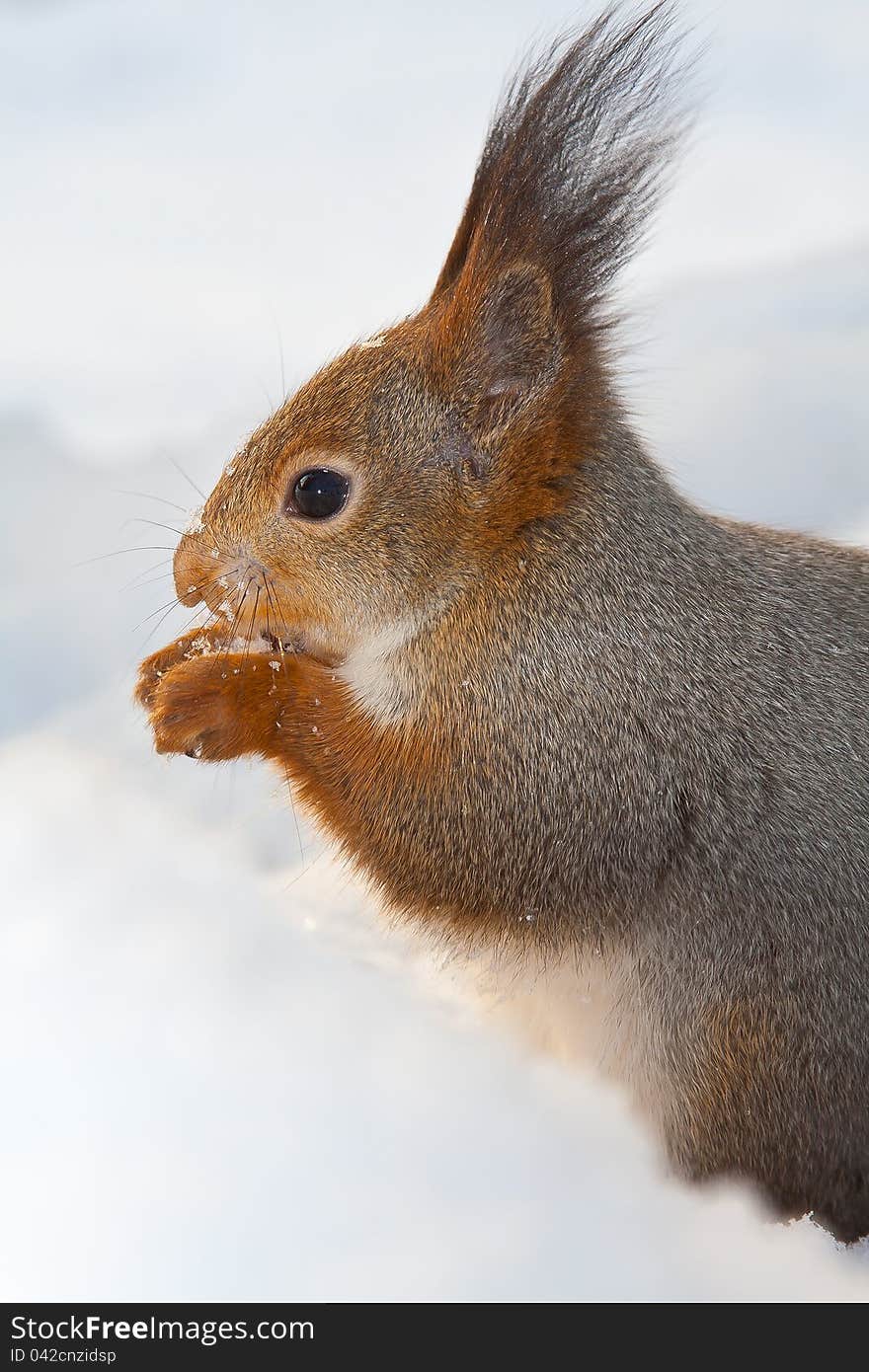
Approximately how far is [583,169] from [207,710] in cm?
101

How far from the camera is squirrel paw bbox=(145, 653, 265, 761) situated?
2445 mm

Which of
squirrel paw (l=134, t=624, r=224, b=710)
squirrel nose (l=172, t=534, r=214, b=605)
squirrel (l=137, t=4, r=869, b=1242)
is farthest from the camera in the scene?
squirrel paw (l=134, t=624, r=224, b=710)

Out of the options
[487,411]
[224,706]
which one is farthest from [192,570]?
[487,411]

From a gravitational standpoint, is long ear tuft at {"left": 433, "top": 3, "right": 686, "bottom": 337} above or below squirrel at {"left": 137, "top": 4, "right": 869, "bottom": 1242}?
above

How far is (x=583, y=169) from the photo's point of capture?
2338 mm

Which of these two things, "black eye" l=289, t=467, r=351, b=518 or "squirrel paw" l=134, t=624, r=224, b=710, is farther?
"squirrel paw" l=134, t=624, r=224, b=710

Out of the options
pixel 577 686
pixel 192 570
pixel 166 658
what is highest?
pixel 192 570

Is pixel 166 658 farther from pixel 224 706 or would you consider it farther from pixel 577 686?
pixel 577 686

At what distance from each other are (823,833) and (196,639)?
3.52 ft

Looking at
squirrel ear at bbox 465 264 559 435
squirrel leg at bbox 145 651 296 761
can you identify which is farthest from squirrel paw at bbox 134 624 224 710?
squirrel ear at bbox 465 264 559 435

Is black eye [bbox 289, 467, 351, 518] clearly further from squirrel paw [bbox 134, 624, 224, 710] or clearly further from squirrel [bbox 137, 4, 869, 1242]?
squirrel paw [bbox 134, 624, 224, 710]

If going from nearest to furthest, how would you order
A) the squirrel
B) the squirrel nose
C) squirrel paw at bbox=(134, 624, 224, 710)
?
the squirrel < the squirrel nose < squirrel paw at bbox=(134, 624, 224, 710)

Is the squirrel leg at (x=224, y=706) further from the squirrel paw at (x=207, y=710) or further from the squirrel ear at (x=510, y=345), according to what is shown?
the squirrel ear at (x=510, y=345)

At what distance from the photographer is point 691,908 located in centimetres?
235
